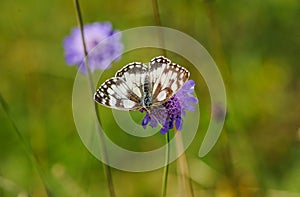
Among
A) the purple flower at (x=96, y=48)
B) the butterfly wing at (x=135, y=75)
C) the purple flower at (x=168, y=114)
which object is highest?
the purple flower at (x=96, y=48)

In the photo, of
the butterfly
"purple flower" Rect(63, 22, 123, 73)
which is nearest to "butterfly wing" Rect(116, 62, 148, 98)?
the butterfly

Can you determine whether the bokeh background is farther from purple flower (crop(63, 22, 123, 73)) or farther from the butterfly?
the butterfly

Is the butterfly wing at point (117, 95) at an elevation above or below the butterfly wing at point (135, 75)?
below

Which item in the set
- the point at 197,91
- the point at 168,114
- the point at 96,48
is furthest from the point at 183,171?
the point at 197,91

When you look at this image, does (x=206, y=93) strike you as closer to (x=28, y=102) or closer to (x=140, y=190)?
(x=140, y=190)

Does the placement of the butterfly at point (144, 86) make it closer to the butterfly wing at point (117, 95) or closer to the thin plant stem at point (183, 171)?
the butterfly wing at point (117, 95)

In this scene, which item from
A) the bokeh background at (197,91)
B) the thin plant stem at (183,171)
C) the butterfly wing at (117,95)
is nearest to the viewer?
the butterfly wing at (117,95)

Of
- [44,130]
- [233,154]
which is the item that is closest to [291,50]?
[233,154]

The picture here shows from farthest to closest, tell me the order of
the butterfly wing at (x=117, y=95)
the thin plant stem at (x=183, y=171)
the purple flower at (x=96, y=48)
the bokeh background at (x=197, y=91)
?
the bokeh background at (x=197, y=91) < the purple flower at (x=96, y=48) < the thin plant stem at (x=183, y=171) < the butterfly wing at (x=117, y=95)

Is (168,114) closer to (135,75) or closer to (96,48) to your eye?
(135,75)

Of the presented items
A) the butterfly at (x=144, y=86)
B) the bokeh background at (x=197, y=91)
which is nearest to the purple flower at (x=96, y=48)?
the bokeh background at (x=197, y=91)
